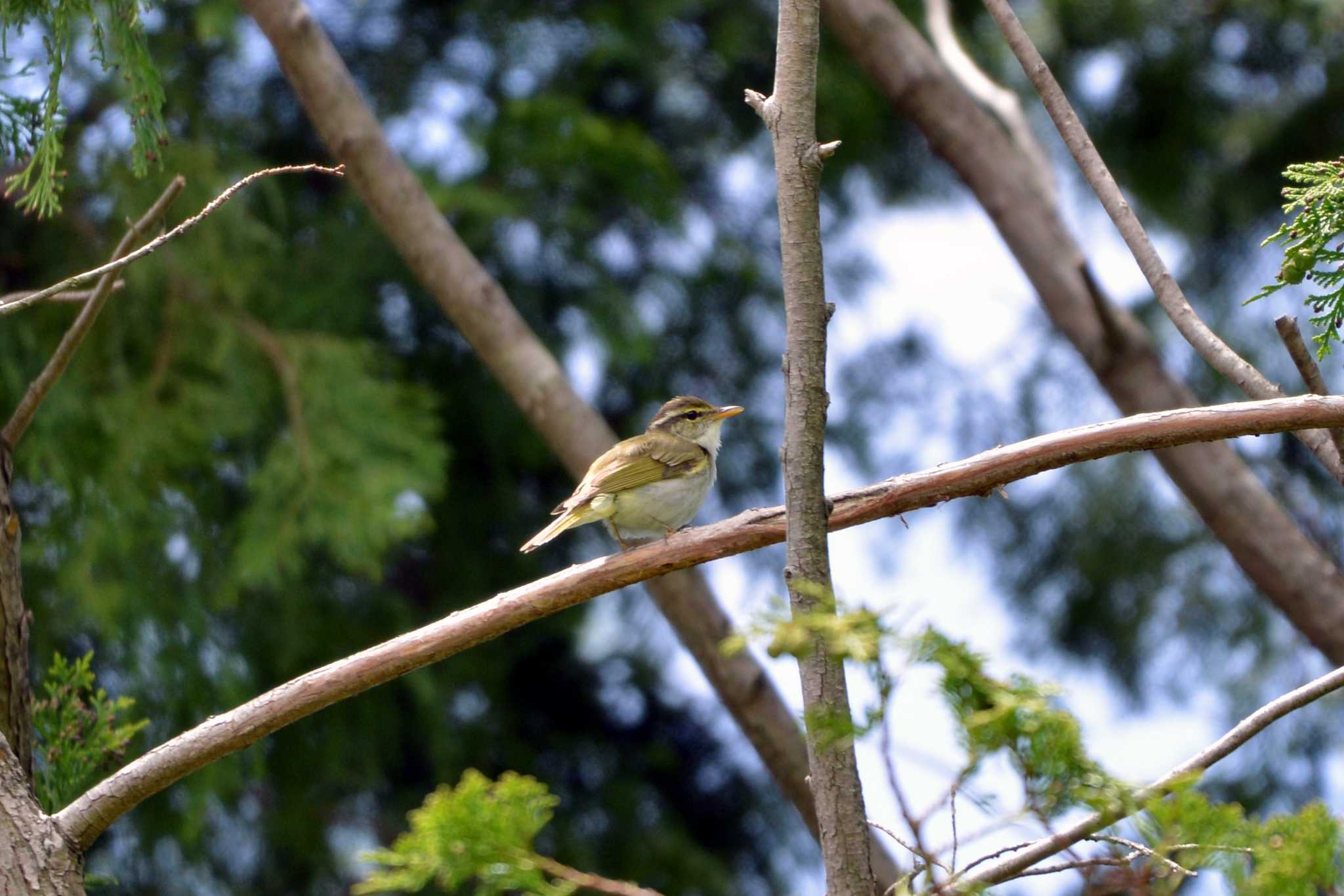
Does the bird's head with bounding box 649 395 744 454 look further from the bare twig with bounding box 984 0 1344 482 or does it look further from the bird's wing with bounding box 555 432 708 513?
the bare twig with bounding box 984 0 1344 482

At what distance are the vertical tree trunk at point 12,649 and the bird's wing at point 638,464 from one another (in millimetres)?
1612

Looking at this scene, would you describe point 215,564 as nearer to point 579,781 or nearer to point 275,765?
point 275,765

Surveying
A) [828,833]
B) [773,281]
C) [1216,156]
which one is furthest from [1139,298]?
[828,833]

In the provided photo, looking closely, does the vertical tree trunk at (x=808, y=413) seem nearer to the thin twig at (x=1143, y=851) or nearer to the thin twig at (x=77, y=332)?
the thin twig at (x=1143, y=851)

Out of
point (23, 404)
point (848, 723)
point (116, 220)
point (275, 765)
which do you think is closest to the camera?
point (848, 723)

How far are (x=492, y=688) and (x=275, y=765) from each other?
125 cm

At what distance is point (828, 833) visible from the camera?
2.21m

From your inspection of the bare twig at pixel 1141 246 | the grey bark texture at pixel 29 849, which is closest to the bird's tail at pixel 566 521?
the grey bark texture at pixel 29 849

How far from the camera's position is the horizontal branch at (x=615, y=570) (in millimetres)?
2648

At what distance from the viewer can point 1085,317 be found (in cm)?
538

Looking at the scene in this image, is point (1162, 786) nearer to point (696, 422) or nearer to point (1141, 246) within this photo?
point (1141, 246)

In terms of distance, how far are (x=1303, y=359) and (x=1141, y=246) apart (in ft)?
1.51

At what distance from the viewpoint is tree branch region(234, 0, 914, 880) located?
486cm

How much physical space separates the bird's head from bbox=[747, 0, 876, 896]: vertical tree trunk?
2473 millimetres
